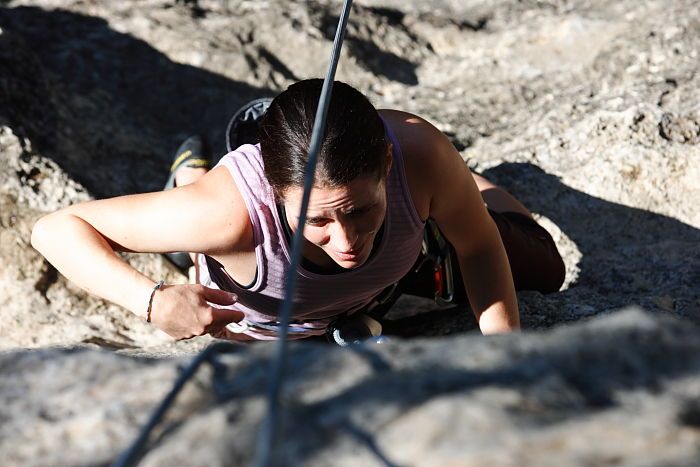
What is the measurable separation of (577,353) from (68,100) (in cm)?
236

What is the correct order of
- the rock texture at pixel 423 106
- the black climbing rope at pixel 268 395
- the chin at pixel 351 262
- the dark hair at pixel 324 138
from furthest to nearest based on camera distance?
the rock texture at pixel 423 106 → the chin at pixel 351 262 → the dark hair at pixel 324 138 → the black climbing rope at pixel 268 395

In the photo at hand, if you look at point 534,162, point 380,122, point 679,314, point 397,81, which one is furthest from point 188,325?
point 397,81

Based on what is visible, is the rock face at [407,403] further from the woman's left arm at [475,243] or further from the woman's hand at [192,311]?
the woman's left arm at [475,243]

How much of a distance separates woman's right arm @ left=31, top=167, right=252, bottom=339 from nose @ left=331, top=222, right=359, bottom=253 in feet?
0.63

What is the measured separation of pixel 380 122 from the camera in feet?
5.60

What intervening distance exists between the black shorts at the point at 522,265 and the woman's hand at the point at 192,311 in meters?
0.77

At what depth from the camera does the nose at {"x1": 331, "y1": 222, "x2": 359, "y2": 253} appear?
5.59 feet

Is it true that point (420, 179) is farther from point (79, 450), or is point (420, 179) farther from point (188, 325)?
point (79, 450)

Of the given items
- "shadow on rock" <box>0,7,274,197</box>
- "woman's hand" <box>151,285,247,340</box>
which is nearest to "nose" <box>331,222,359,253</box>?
"woman's hand" <box>151,285,247,340</box>

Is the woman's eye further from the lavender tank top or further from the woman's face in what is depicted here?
the lavender tank top

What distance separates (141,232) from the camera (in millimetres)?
1796

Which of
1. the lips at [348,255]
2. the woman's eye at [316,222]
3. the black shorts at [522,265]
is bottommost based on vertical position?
the black shorts at [522,265]

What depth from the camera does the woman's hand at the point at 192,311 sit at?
1.61 meters

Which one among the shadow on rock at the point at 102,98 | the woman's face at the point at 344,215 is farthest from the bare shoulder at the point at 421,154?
the shadow on rock at the point at 102,98
